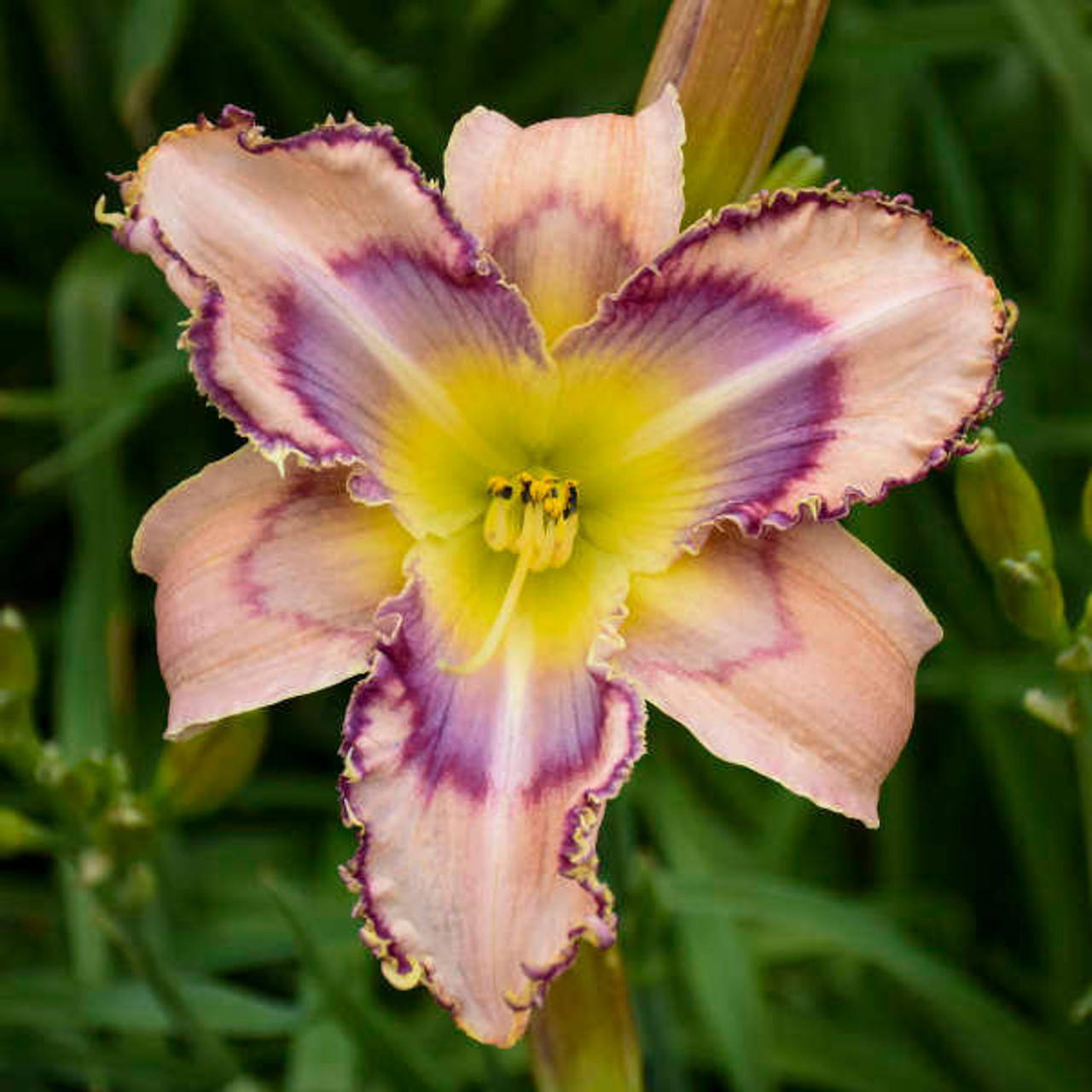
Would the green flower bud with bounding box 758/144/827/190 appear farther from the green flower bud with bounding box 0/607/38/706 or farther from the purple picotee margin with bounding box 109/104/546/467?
the green flower bud with bounding box 0/607/38/706

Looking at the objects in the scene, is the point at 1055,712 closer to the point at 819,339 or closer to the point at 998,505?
the point at 998,505

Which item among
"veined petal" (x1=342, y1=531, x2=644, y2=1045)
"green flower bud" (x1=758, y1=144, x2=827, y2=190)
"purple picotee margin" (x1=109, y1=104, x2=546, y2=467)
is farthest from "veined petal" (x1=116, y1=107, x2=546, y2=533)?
"green flower bud" (x1=758, y1=144, x2=827, y2=190)

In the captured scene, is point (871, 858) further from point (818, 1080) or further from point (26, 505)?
point (26, 505)

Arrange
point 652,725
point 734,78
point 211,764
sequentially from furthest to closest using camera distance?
point 652,725 < point 211,764 < point 734,78

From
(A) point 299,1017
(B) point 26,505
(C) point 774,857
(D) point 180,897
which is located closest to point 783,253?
(A) point 299,1017

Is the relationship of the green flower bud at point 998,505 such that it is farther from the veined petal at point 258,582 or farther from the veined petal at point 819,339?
the veined petal at point 258,582

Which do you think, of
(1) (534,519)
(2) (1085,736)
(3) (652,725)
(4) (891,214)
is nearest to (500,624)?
(1) (534,519)
